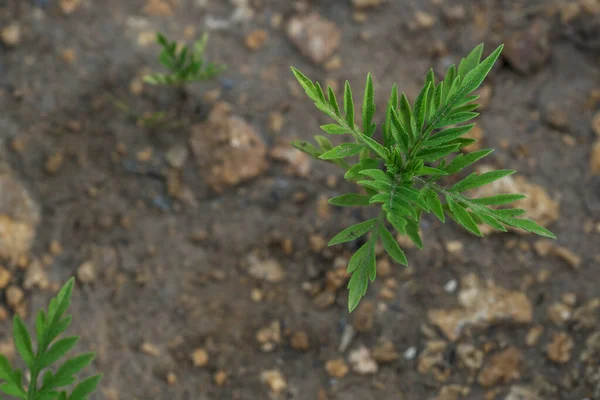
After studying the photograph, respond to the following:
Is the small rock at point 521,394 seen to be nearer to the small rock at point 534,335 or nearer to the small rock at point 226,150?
the small rock at point 534,335

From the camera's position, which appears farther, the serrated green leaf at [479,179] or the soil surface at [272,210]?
the soil surface at [272,210]

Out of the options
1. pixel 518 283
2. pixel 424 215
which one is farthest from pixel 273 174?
pixel 518 283

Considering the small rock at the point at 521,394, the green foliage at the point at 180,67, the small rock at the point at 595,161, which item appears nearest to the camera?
the small rock at the point at 521,394

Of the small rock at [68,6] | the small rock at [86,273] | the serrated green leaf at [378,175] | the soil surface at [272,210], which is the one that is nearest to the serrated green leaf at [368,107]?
the serrated green leaf at [378,175]

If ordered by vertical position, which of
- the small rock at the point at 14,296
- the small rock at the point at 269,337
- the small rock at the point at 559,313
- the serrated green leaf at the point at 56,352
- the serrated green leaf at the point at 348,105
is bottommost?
the small rock at the point at 269,337

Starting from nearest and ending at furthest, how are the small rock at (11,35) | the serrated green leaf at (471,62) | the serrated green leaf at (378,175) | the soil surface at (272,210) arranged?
the serrated green leaf at (378,175) → the serrated green leaf at (471,62) → the soil surface at (272,210) → the small rock at (11,35)
